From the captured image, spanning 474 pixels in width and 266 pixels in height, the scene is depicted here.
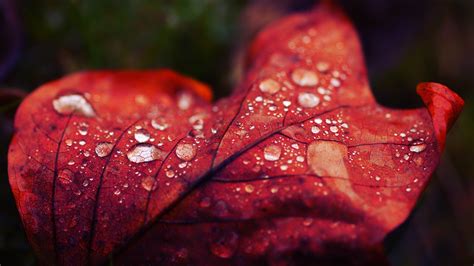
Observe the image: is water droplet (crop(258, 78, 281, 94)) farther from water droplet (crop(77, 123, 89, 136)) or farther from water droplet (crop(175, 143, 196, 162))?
water droplet (crop(77, 123, 89, 136))

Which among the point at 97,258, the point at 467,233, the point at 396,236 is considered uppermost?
the point at 97,258

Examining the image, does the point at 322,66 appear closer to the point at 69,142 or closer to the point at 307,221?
the point at 307,221

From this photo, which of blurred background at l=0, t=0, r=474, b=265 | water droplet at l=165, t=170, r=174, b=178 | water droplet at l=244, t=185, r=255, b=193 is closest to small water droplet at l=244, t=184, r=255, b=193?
water droplet at l=244, t=185, r=255, b=193

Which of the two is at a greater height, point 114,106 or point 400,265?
point 114,106

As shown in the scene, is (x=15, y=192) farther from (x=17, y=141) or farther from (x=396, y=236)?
(x=396, y=236)

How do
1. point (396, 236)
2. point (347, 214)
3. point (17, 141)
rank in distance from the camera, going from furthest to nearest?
point (396, 236) < point (17, 141) < point (347, 214)

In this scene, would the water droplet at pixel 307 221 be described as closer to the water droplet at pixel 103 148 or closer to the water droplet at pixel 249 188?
the water droplet at pixel 249 188

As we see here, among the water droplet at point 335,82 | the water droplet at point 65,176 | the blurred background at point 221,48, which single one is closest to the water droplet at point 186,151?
the water droplet at point 65,176

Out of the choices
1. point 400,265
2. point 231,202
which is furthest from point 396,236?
point 231,202
